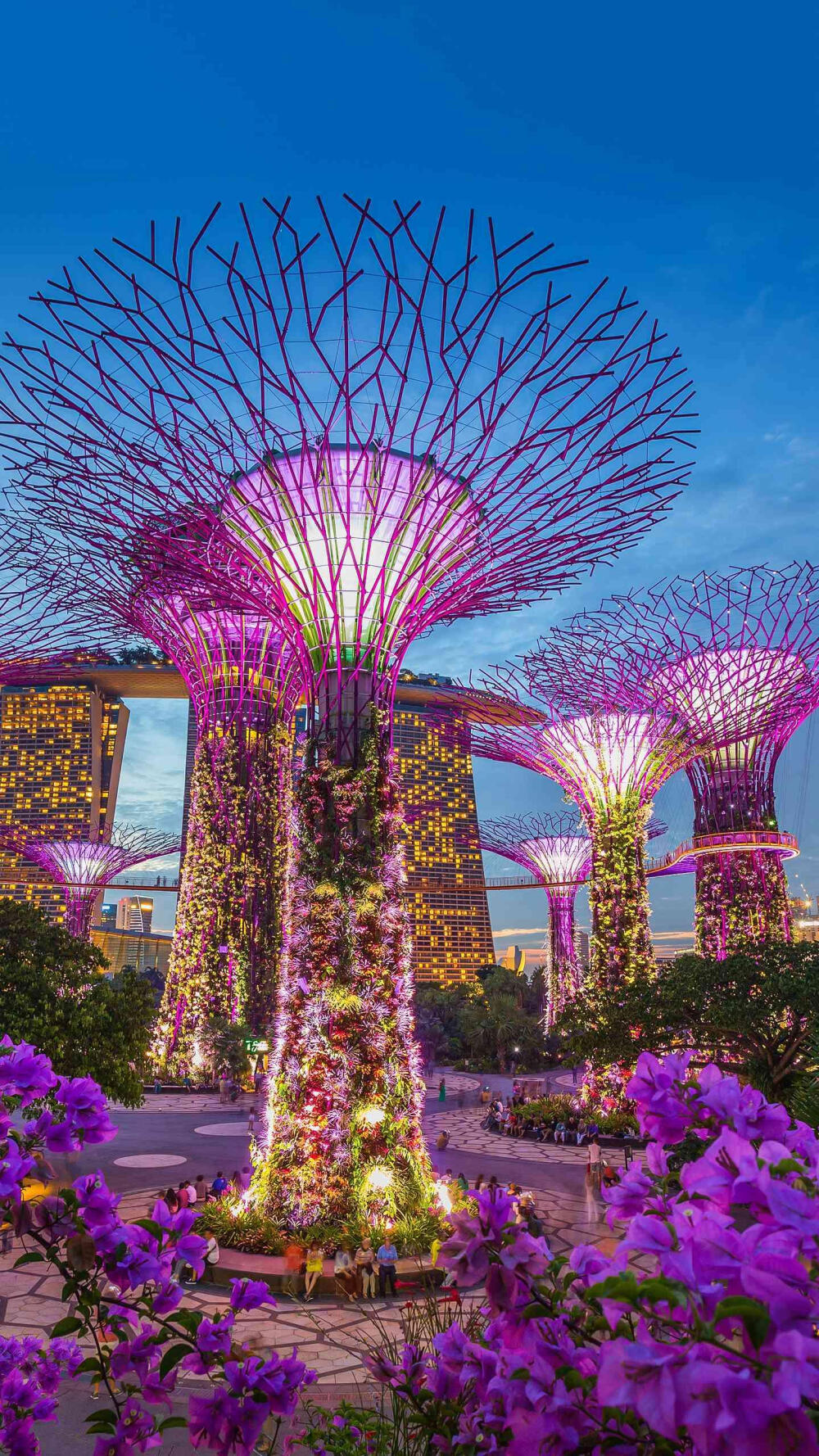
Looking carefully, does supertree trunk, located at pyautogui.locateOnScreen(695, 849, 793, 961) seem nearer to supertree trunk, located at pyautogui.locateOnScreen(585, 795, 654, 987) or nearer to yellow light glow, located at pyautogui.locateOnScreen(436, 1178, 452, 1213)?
supertree trunk, located at pyautogui.locateOnScreen(585, 795, 654, 987)

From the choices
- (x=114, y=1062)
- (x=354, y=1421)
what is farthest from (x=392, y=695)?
(x=354, y=1421)

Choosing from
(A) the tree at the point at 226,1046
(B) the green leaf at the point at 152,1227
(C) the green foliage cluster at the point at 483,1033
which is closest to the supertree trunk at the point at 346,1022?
(B) the green leaf at the point at 152,1227

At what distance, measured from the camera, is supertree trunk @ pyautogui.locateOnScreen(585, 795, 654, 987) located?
24594 mm

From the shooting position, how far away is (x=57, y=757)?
10131cm

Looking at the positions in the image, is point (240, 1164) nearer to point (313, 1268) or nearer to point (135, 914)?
point (313, 1268)

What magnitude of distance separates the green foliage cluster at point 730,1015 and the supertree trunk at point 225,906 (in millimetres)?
15083

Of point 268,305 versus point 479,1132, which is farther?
point 479,1132

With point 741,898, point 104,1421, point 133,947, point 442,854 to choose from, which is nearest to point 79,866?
point 741,898

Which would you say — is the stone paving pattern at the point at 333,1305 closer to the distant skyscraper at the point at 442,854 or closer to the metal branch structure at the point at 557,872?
the metal branch structure at the point at 557,872

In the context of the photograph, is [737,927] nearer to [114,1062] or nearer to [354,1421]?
[114,1062]

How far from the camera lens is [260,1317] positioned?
11203 millimetres

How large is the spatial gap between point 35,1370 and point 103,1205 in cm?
144

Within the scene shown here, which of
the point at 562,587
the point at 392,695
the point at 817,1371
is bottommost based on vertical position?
the point at 817,1371

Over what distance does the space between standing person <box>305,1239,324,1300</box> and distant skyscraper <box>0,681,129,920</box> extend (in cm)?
9204
